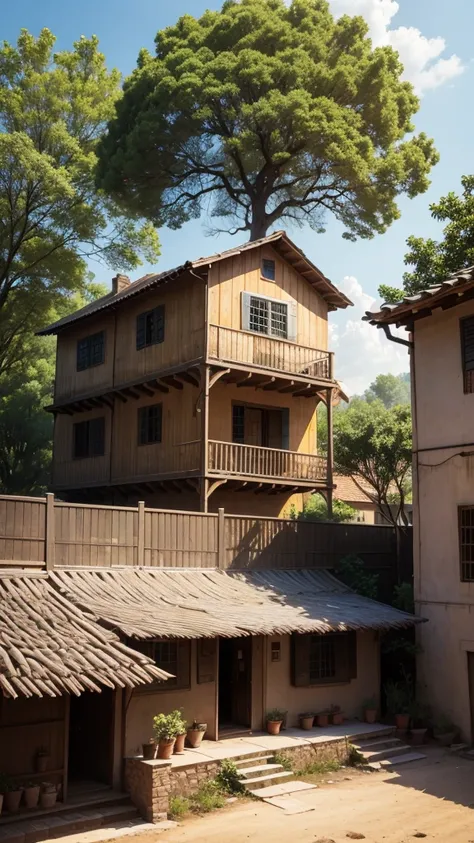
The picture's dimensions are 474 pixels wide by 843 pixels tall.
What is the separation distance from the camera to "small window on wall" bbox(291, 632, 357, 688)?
17.6 metres

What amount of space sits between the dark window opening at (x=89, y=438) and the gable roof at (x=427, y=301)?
1235cm

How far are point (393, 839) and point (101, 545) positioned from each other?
7.70 meters

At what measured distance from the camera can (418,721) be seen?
1794cm

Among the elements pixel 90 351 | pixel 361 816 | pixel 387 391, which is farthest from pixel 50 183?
pixel 387 391

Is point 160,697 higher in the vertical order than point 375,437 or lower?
lower

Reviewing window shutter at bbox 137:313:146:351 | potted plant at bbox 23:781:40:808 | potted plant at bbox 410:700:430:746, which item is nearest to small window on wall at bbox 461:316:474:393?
potted plant at bbox 410:700:430:746

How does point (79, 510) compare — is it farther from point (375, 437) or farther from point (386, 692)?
point (375, 437)

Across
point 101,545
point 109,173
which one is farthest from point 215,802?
point 109,173

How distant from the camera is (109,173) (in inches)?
1238

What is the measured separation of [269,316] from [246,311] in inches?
41.2

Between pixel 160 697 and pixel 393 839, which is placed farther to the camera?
pixel 160 697

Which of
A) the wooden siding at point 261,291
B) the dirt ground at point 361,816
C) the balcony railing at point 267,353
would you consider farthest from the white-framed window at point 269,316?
the dirt ground at point 361,816

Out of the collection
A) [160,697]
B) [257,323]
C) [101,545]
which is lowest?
[160,697]

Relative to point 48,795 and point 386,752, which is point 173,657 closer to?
point 48,795
